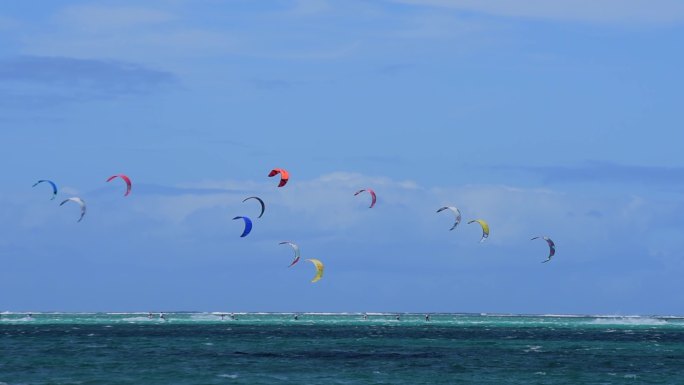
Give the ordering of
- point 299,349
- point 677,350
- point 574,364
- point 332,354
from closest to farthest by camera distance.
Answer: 1. point 574,364
2. point 332,354
3. point 299,349
4. point 677,350

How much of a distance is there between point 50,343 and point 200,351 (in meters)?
17.6

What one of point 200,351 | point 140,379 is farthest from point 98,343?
point 140,379

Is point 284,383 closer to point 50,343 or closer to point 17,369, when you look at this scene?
point 17,369

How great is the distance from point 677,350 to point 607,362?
21.7 m

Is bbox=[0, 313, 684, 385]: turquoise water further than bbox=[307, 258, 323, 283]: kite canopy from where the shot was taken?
No

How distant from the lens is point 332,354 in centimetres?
8450

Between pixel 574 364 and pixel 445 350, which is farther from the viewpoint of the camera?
pixel 445 350

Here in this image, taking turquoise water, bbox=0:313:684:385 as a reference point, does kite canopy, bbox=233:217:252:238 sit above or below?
above

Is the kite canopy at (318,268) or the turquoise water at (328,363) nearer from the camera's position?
the turquoise water at (328,363)

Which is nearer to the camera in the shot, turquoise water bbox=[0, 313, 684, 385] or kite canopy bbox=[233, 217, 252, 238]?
turquoise water bbox=[0, 313, 684, 385]

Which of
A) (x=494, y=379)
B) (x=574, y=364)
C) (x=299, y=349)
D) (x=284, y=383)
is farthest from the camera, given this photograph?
(x=299, y=349)

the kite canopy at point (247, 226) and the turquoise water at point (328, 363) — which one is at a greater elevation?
the kite canopy at point (247, 226)

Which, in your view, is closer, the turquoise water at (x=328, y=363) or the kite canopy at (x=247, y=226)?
the turquoise water at (x=328, y=363)

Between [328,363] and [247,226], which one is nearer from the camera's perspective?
[328,363]
